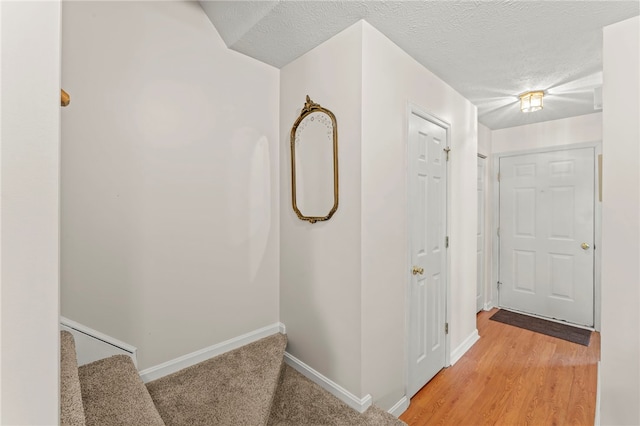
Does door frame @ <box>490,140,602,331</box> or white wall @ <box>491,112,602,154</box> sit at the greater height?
white wall @ <box>491,112,602,154</box>

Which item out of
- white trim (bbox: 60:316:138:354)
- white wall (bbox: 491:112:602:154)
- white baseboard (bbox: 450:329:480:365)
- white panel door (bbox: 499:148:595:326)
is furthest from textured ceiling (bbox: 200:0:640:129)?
white baseboard (bbox: 450:329:480:365)

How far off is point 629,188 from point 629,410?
1175 millimetres

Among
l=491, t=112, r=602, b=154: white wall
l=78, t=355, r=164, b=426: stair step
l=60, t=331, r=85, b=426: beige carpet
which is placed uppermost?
l=491, t=112, r=602, b=154: white wall

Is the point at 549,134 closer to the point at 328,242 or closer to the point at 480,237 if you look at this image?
the point at 480,237

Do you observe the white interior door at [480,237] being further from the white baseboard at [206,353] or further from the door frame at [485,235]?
the white baseboard at [206,353]

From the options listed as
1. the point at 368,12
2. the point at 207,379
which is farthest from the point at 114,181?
the point at 368,12

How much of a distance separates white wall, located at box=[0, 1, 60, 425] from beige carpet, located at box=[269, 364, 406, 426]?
127 centimetres

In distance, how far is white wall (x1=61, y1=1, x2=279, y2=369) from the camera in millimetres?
1410

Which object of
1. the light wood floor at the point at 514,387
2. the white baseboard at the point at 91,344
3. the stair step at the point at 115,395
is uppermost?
the white baseboard at the point at 91,344

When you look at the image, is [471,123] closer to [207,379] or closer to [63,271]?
[207,379]

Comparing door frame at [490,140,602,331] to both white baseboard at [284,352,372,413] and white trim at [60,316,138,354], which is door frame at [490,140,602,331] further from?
white trim at [60,316,138,354]

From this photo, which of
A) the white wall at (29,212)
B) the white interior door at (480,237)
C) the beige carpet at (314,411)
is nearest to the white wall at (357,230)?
the beige carpet at (314,411)

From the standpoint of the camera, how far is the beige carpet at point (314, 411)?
1514 mm

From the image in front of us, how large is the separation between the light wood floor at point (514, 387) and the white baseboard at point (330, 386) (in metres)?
0.46
